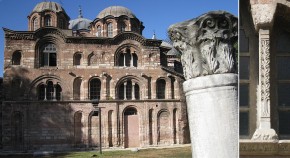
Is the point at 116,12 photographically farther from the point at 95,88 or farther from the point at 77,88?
the point at 77,88

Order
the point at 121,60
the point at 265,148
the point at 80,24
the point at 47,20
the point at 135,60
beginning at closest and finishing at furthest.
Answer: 1. the point at 265,148
2. the point at 121,60
3. the point at 135,60
4. the point at 47,20
5. the point at 80,24

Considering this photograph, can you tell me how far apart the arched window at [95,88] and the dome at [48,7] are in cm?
624

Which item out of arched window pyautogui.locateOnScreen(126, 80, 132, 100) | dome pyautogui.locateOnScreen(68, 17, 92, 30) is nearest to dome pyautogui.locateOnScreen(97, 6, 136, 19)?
arched window pyautogui.locateOnScreen(126, 80, 132, 100)

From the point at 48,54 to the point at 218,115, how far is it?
58.4ft

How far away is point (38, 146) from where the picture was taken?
17.3 m

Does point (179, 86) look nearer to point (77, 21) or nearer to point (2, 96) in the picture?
point (2, 96)

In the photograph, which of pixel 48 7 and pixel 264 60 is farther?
pixel 48 7

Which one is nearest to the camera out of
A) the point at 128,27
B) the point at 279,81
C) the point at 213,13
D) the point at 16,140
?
the point at 213,13

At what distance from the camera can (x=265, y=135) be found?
7.65ft

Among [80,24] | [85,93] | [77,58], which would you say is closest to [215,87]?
[85,93]

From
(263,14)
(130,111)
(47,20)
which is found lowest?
(130,111)

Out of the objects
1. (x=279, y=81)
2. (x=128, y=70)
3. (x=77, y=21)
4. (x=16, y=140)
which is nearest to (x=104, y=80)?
(x=128, y=70)

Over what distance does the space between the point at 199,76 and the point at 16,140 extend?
1703 centimetres

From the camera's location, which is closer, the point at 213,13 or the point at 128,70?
the point at 213,13
